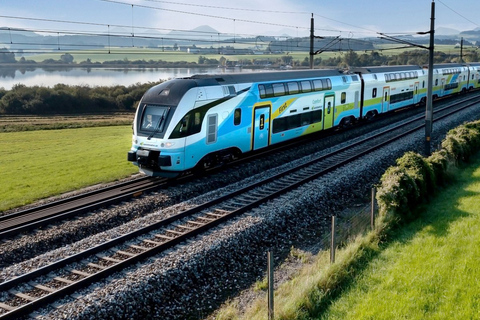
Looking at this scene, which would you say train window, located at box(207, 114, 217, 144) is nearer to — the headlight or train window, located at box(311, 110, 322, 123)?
the headlight

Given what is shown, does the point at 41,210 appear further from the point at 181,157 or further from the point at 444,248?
the point at 444,248

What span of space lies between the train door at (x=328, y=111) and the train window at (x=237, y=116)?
8.32m

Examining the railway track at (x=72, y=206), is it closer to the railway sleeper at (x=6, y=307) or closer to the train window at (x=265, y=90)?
the railway sleeper at (x=6, y=307)

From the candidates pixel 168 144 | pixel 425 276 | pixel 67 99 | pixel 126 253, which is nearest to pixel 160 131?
pixel 168 144

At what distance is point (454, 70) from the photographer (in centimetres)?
4969

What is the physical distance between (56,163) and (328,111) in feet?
51.6

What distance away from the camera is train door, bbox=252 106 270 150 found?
22031 millimetres

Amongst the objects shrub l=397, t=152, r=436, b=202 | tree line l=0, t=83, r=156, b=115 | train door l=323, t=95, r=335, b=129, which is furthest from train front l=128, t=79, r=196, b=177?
tree line l=0, t=83, r=156, b=115

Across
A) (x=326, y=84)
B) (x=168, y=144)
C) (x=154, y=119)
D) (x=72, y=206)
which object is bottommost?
(x=72, y=206)

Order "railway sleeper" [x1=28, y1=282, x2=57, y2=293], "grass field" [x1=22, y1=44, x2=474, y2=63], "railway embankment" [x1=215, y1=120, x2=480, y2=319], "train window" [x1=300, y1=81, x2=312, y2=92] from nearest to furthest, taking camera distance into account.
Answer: "railway embankment" [x1=215, y1=120, x2=480, y2=319] < "railway sleeper" [x1=28, y1=282, x2=57, y2=293] < "train window" [x1=300, y1=81, x2=312, y2=92] < "grass field" [x1=22, y1=44, x2=474, y2=63]

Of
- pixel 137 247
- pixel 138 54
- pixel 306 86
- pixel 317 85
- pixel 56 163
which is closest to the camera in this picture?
pixel 137 247

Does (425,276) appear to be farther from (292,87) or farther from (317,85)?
(317,85)

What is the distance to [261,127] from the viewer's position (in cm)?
2247

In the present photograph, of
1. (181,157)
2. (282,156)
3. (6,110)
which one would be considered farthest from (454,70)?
(6,110)
